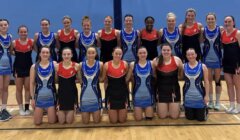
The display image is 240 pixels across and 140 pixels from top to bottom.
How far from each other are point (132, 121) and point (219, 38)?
186 cm

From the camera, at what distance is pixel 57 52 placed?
5531 mm

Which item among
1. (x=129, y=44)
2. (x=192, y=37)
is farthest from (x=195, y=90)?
(x=129, y=44)

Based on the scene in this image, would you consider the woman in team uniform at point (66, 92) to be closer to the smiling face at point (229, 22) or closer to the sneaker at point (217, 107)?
the sneaker at point (217, 107)

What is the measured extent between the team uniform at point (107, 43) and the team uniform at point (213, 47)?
1440mm

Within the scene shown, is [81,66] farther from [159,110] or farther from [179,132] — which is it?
[179,132]

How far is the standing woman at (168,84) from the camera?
15.9ft

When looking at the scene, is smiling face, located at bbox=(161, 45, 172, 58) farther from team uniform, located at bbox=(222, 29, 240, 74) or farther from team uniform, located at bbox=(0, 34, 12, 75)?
team uniform, located at bbox=(0, 34, 12, 75)

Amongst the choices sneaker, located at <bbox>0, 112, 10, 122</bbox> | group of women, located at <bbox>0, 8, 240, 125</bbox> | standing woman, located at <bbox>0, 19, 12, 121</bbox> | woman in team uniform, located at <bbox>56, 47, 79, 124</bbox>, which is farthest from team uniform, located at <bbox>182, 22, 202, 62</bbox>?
sneaker, located at <bbox>0, 112, 10, 122</bbox>

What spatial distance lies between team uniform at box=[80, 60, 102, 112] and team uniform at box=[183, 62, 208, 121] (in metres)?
1.28

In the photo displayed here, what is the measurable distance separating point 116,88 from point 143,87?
407 mm

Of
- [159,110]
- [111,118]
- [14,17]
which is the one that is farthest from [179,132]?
[14,17]

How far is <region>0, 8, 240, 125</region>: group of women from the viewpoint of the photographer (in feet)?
15.5

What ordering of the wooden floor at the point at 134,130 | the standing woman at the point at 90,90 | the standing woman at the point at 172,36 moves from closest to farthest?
the wooden floor at the point at 134,130 → the standing woman at the point at 90,90 → the standing woman at the point at 172,36

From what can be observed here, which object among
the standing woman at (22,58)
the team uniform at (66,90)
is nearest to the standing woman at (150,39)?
the team uniform at (66,90)
